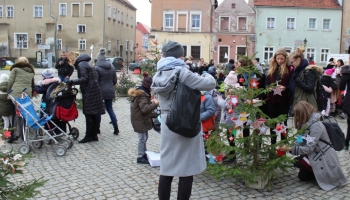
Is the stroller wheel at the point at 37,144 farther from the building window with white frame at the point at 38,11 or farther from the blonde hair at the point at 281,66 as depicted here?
the building window with white frame at the point at 38,11

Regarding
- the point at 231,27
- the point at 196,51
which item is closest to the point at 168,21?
the point at 196,51

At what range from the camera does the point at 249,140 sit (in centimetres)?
528

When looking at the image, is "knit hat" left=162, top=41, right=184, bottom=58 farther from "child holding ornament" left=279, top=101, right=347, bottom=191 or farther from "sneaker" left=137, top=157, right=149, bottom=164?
"sneaker" left=137, top=157, right=149, bottom=164

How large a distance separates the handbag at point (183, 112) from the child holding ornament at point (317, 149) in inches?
74.0

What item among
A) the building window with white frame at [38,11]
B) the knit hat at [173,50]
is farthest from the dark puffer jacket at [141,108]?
the building window with white frame at [38,11]

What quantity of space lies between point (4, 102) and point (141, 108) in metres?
3.36

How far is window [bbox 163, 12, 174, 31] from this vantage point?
47188mm

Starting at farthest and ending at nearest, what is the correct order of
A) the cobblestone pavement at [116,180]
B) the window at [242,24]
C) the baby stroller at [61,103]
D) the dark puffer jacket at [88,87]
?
1. the window at [242,24]
2. the dark puffer jacket at [88,87]
3. the baby stroller at [61,103]
4. the cobblestone pavement at [116,180]

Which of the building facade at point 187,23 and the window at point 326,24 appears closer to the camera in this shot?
the window at point 326,24

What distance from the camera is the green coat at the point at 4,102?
786 centimetres

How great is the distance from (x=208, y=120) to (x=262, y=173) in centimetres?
119

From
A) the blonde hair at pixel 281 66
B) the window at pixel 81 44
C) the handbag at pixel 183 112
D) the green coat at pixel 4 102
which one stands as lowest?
the green coat at pixel 4 102

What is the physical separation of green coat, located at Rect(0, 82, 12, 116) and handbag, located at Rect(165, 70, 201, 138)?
513 centimetres

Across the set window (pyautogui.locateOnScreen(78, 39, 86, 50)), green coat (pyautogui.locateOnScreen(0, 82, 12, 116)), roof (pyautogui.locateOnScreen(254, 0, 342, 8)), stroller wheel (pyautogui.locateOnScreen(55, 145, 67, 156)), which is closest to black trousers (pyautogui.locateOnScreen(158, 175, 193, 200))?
stroller wheel (pyautogui.locateOnScreen(55, 145, 67, 156))
